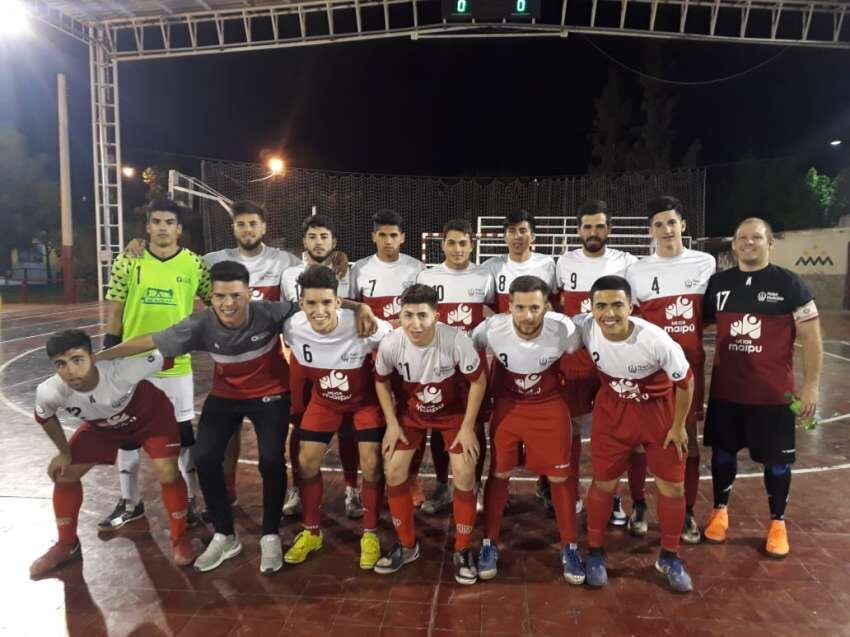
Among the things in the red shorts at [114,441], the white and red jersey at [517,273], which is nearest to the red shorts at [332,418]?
the red shorts at [114,441]

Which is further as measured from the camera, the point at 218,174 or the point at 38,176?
the point at 38,176

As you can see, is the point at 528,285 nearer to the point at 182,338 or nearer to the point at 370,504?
the point at 370,504

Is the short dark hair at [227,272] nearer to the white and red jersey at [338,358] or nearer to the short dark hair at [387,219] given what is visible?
the white and red jersey at [338,358]

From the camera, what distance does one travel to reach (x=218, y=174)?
66.8 feet

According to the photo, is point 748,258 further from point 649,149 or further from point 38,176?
point 38,176

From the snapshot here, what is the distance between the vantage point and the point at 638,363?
3293 mm

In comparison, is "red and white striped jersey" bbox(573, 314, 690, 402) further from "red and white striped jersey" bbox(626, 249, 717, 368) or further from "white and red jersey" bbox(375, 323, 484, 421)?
"white and red jersey" bbox(375, 323, 484, 421)

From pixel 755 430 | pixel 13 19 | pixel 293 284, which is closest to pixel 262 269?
pixel 293 284

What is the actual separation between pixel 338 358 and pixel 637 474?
6.86ft

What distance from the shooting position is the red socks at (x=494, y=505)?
350 centimetres

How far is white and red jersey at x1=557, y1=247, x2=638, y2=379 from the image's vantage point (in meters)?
4.31

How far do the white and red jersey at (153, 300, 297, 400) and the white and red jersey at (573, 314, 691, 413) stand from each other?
1.90 m

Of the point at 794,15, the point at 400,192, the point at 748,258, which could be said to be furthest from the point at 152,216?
the point at 400,192

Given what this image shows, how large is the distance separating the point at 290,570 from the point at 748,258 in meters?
3.27
